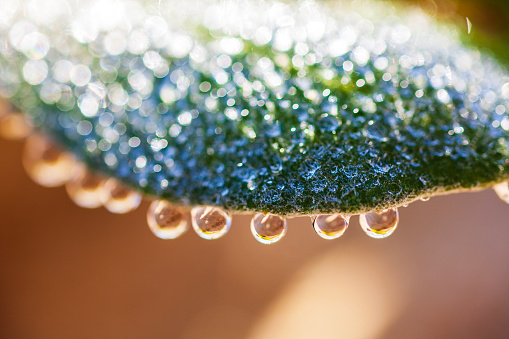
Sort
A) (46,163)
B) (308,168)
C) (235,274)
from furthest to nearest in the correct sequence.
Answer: (235,274), (46,163), (308,168)

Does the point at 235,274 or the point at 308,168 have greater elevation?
the point at 308,168

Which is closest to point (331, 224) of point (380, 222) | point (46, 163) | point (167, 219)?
point (380, 222)

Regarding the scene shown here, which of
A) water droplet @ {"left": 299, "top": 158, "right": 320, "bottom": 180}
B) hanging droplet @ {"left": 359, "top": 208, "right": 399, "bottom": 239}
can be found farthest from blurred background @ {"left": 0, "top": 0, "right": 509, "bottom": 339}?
water droplet @ {"left": 299, "top": 158, "right": 320, "bottom": 180}

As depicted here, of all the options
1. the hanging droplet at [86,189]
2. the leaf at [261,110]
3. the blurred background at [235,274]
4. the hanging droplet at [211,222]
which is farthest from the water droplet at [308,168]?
the blurred background at [235,274]

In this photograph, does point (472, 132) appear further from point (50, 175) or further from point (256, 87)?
point (50, 175)

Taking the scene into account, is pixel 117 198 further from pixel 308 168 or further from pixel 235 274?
pixel 235 274

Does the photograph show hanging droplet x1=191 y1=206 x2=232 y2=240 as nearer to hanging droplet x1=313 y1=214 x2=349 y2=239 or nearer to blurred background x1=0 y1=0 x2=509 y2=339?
hanging droplet x1=313 y1=214 x2=349 y2=239

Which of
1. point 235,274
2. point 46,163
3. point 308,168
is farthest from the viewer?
point 235,274

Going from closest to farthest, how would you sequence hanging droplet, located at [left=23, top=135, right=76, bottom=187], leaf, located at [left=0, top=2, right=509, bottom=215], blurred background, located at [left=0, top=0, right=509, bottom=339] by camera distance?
leaf, located at [left=0, top=2, right=509, bottom=215] < hanging droplet, located at [left=23, top=135, right=76, bottom=187] < blurred background, located at [left=0, top=0, right=509, bottom=339]
